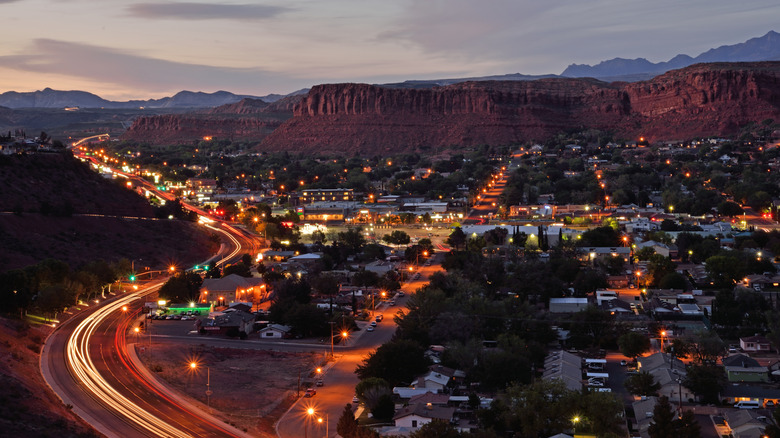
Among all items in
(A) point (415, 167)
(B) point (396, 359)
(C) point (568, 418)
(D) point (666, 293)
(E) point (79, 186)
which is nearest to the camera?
(C) point (568, 418)

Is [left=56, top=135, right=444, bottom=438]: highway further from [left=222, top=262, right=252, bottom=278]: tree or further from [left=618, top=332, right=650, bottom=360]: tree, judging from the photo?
[left=618, top=332, right=650, bottom=360]: tree

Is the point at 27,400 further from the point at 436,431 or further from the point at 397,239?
the point at 397,239

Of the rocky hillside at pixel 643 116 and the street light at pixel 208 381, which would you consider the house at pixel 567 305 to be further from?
the rocky hillside at pixel 643 116

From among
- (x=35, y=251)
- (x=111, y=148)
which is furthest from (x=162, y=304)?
(x=111, y=148)

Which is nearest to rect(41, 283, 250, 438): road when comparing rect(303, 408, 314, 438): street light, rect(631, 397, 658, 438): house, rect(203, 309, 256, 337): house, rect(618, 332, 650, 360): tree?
Answer: rect(303, 408, 314, 438): street light

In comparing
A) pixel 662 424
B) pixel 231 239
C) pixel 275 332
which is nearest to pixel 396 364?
pixel 275 332

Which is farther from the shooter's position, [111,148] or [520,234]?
[111,148]

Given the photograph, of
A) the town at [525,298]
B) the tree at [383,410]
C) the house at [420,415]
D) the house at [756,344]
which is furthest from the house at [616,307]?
the tree at [383,410]

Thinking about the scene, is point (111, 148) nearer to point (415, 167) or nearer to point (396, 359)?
point (415, 167)
